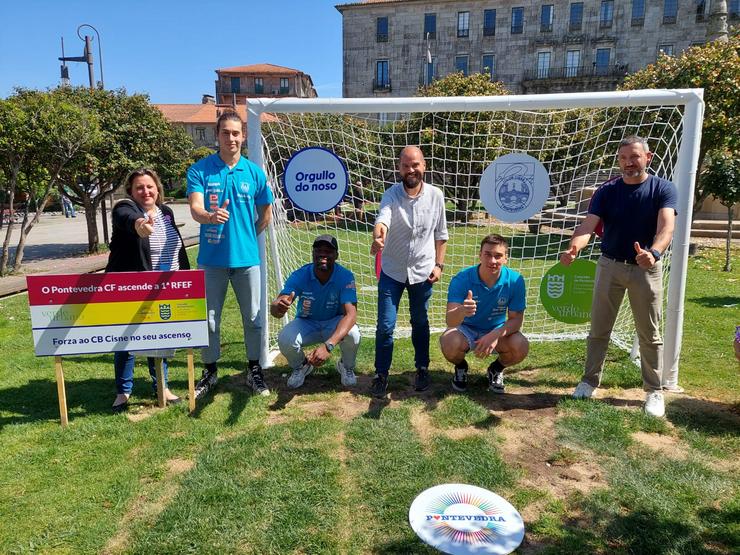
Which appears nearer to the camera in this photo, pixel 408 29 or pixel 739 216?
pixel 739 216

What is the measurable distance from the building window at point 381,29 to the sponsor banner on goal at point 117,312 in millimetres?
46951

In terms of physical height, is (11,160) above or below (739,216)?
above

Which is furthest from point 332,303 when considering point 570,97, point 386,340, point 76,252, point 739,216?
point 739,216

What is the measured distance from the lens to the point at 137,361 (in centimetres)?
469

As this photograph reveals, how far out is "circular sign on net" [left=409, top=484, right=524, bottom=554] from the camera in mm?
2271

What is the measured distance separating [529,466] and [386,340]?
134cm

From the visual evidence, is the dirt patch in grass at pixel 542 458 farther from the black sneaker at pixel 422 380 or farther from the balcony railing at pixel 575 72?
the balcony railing at pixel 575 72

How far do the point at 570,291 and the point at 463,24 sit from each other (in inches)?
1812

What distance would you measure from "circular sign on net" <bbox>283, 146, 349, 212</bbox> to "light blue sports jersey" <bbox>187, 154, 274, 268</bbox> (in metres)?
0.80

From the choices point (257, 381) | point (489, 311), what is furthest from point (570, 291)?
point (257, 381)

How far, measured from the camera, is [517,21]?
42750mm

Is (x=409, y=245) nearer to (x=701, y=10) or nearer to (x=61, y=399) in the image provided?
(x=61, y=399)

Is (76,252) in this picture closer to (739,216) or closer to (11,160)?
(11,160)

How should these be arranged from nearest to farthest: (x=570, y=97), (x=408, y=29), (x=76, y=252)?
(x=570, y=97) → (x=76, y=252) → (x=408, y=29)
